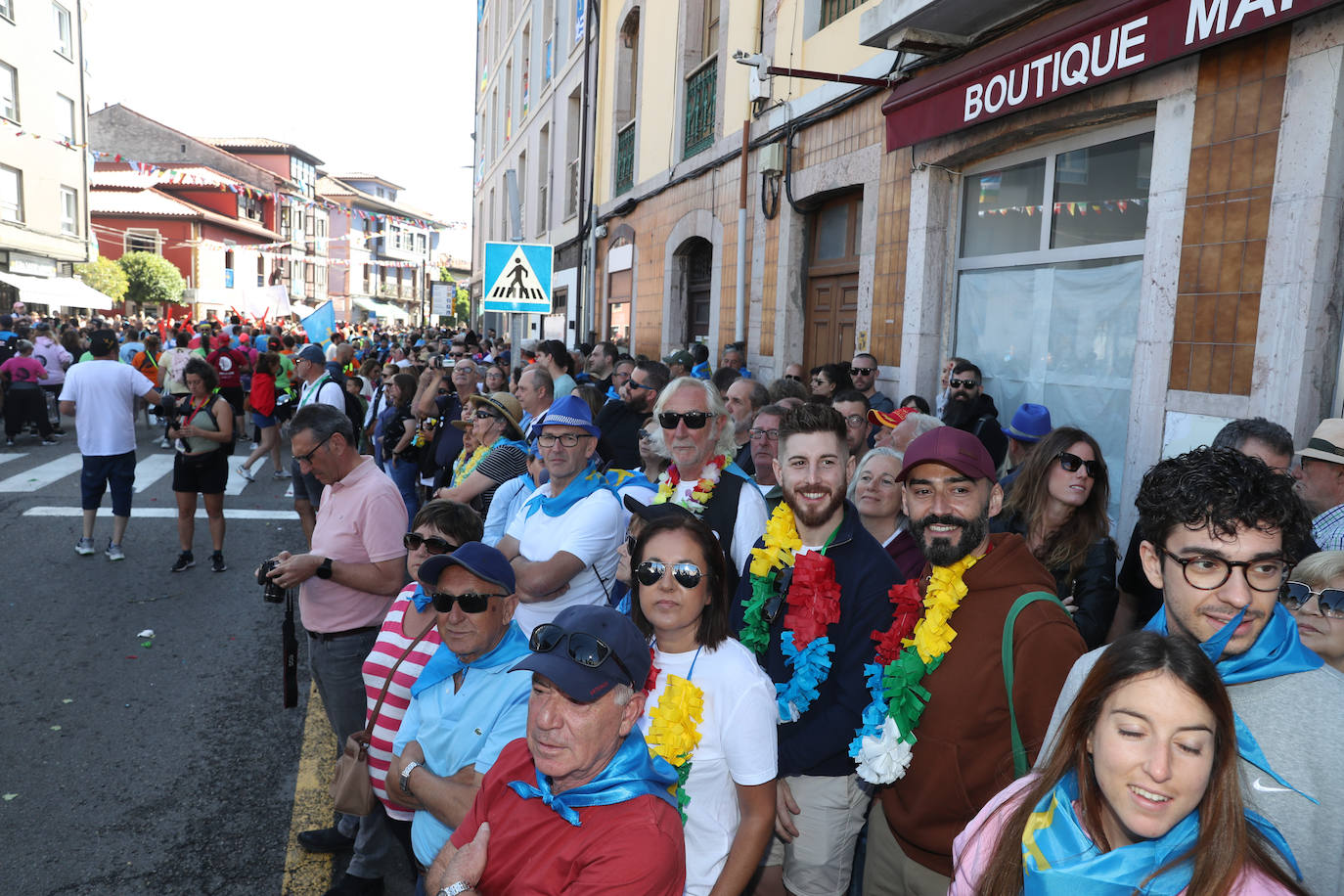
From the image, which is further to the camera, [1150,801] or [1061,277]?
[1061,277]

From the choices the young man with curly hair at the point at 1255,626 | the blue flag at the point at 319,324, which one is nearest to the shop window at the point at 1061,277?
the young man with curly hair at the point at 1255,626

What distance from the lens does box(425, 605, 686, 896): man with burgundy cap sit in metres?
1.93

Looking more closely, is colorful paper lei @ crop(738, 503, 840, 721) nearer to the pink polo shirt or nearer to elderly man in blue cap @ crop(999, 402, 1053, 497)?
the pink polo shirt

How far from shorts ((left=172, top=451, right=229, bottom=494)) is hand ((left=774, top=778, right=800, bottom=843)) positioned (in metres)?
6.44

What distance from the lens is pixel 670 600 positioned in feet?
8.11

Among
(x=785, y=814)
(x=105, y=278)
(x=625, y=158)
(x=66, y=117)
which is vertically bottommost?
(x=785, y=814)

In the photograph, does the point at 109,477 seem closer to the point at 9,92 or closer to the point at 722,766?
the point at 722,766

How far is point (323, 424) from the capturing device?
4.05m

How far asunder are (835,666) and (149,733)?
395cm

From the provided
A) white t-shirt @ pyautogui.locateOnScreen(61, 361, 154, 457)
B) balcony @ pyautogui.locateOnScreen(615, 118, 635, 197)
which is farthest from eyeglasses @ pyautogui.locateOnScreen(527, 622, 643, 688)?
balcony @ pyautogui.locateOnScreen(615, 118, 635, 197)

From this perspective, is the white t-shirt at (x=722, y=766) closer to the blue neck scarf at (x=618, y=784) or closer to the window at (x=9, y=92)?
the blue neck scarf at (x=618, y=784)

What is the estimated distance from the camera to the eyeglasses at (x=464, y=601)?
2.74 m

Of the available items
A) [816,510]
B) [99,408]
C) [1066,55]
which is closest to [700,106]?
[1066,55]

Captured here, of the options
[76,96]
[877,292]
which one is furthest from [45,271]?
[877,292]
